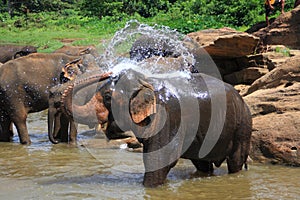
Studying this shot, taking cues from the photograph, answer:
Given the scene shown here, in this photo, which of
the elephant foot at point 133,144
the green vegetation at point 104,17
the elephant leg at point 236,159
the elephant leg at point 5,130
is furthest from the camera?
the green vegetation at point 104,17

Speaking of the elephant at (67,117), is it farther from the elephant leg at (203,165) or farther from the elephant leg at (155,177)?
the elephant leg at (203,165)

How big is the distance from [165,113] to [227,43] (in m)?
6.61

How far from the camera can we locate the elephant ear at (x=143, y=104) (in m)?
5.34

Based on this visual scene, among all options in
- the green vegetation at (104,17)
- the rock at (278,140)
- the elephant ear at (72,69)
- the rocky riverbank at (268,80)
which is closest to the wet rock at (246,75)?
the rocky riverbank at (268,80)

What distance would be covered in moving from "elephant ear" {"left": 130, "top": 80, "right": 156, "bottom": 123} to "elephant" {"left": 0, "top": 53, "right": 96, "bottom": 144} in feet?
14.7

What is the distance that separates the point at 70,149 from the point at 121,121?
3.27 metres

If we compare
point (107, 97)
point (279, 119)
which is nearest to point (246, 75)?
point (279, 119)

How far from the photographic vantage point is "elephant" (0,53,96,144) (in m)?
9.70

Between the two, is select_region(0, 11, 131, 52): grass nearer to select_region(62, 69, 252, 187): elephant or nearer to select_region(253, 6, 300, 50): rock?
select_region(253, 6, 300, 50): rock

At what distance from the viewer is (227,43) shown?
11.7 metres

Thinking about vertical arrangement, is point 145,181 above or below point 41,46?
above

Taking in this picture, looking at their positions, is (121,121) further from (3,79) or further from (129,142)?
(3,79)

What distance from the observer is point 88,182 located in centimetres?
601

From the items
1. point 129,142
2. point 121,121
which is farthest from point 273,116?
point 121,121
